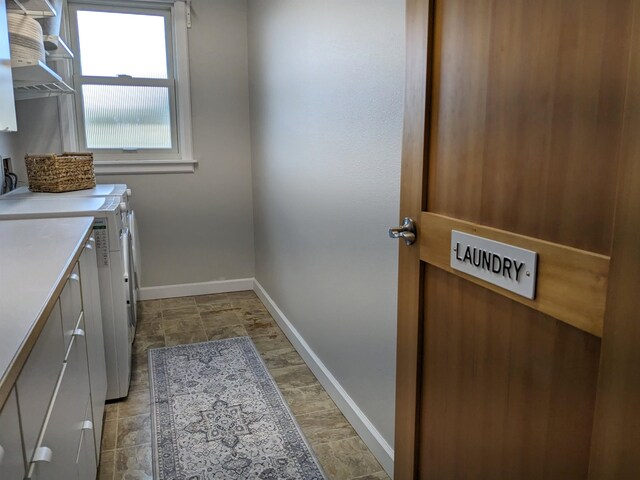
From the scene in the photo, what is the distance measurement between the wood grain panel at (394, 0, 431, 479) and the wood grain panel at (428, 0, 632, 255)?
0.15ft

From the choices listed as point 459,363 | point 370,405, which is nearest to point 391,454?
point 370,405

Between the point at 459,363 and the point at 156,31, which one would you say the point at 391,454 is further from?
the point at 156,31

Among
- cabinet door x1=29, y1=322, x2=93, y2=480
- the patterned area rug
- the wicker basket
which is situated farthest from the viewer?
the wicker basket

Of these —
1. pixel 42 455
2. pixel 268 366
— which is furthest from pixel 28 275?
pixel 268 366

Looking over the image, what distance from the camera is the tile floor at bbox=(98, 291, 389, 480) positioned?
1970mm

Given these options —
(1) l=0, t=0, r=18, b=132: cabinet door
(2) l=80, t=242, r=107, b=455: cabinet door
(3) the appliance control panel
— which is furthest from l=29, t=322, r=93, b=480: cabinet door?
(1) l=0, t=0, r=18, b=132: cabinet door

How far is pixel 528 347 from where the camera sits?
101 cm

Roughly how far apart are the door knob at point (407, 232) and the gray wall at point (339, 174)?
1.24 feet

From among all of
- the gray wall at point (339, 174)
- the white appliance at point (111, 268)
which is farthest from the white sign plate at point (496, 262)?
the white appliance at point (111, 268)

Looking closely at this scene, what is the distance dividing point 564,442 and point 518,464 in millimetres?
149

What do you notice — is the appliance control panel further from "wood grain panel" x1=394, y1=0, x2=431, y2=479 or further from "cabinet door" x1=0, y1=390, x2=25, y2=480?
"cabinet door" x1=0, y1=390, x2=25, y2=480

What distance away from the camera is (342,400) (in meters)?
2.32

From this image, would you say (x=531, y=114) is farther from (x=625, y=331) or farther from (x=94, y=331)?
(x=94, y=331)

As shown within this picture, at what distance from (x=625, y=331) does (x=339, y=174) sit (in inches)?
62.0
